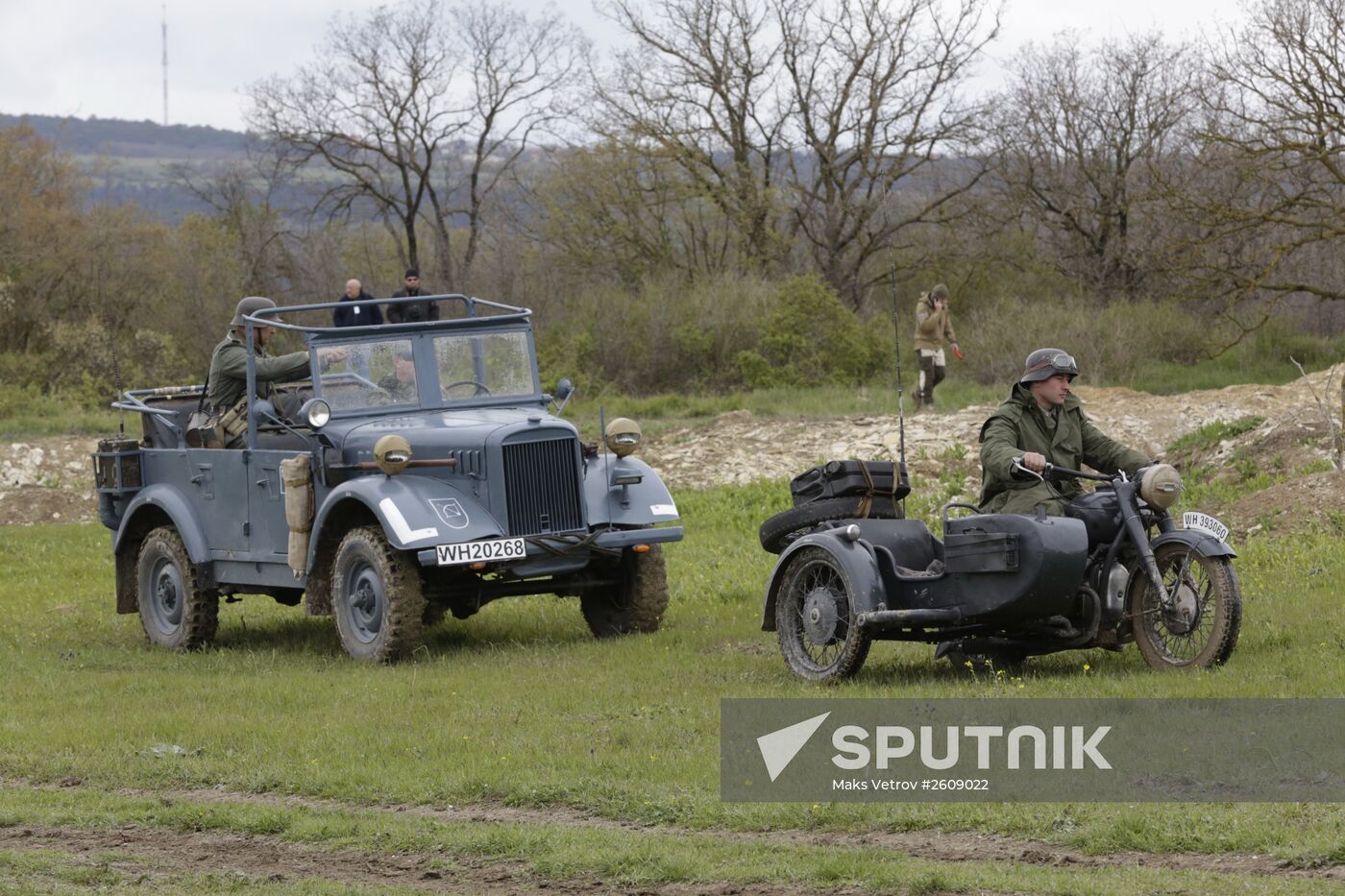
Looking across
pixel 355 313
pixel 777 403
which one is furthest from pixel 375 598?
pixel 777 403

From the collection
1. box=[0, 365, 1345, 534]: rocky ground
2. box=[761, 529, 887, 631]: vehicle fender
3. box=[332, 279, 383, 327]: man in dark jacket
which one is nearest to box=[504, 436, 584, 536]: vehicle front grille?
box=[761, 529, 887, 631]: vehicle fender

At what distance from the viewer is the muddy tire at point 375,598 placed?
12.2 metres

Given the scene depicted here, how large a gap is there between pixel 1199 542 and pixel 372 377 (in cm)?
644

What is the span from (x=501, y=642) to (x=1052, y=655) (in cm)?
436

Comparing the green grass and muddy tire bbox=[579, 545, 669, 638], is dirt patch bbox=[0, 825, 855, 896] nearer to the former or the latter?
muddy tire bbox=[579, 545, 669, 638]


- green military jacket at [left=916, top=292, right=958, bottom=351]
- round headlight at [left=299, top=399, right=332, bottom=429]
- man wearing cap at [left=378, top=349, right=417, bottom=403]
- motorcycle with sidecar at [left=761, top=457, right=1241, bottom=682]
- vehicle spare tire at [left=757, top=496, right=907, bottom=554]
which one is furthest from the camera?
green military jacket at [left=916, top=292, right=958, bottom=351]

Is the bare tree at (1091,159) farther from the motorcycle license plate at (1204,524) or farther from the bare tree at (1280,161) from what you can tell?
the motorcycle license plate at (1204,524)

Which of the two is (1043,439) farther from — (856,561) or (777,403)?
(777,403)

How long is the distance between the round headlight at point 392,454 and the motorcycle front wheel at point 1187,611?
5.00 meters

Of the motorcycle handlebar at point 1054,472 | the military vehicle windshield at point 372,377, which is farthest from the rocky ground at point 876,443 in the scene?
the military vehicle windshield at point 372,377

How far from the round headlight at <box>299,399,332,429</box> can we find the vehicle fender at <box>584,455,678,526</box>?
1.85 metres

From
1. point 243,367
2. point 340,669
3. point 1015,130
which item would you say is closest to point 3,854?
point 340,669

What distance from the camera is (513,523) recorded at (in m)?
12.4

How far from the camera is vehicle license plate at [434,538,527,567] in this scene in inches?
470
